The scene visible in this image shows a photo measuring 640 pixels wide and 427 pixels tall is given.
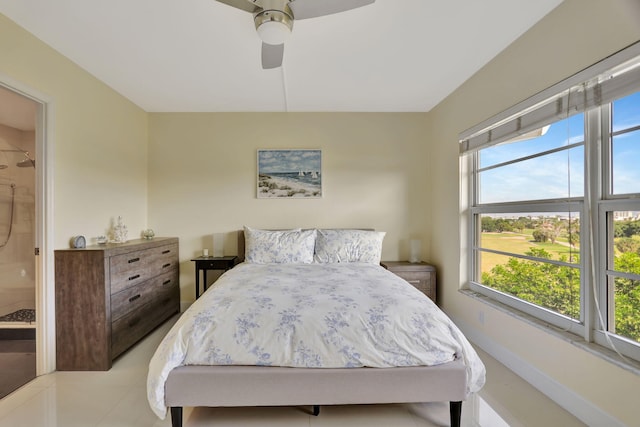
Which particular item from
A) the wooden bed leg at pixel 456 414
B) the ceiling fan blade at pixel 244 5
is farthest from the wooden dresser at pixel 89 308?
the wooden bed leg at pixel 456 414

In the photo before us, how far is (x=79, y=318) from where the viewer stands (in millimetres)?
2301

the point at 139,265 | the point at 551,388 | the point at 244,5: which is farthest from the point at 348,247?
the point at 244,5

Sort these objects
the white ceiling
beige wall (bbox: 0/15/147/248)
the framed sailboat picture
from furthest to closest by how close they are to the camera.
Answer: the framed sailboat picture < beige wall (bbox: 0/15/147/248) < the white ceiling

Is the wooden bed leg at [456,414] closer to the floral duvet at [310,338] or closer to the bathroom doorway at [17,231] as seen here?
the floral duvet at [310,338]

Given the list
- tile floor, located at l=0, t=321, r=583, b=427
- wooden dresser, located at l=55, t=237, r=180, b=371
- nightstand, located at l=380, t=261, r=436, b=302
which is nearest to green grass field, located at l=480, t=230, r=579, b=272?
nightstand, located at l=380, t=261, r=436, b=302

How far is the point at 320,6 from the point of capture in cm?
160

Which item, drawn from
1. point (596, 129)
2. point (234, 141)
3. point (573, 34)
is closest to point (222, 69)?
point (234, 141)

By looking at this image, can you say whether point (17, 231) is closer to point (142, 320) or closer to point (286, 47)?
point (142, 320)

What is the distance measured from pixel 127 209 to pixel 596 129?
425 cm

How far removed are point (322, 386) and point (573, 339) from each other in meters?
1.58

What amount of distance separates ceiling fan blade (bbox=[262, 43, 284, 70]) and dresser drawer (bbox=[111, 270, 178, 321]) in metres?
2.31

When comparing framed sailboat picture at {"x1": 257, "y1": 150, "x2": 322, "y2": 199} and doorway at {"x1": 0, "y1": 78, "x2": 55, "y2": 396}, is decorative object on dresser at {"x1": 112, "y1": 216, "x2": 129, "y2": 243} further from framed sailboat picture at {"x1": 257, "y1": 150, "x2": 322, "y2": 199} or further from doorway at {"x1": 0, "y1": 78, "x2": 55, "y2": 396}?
framed sailboat picture at {"x1": 257, "y1": 150, "x2": 322, "y2": 199}

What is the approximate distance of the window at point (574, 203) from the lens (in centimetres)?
154

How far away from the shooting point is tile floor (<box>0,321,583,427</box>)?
67.3 inches
